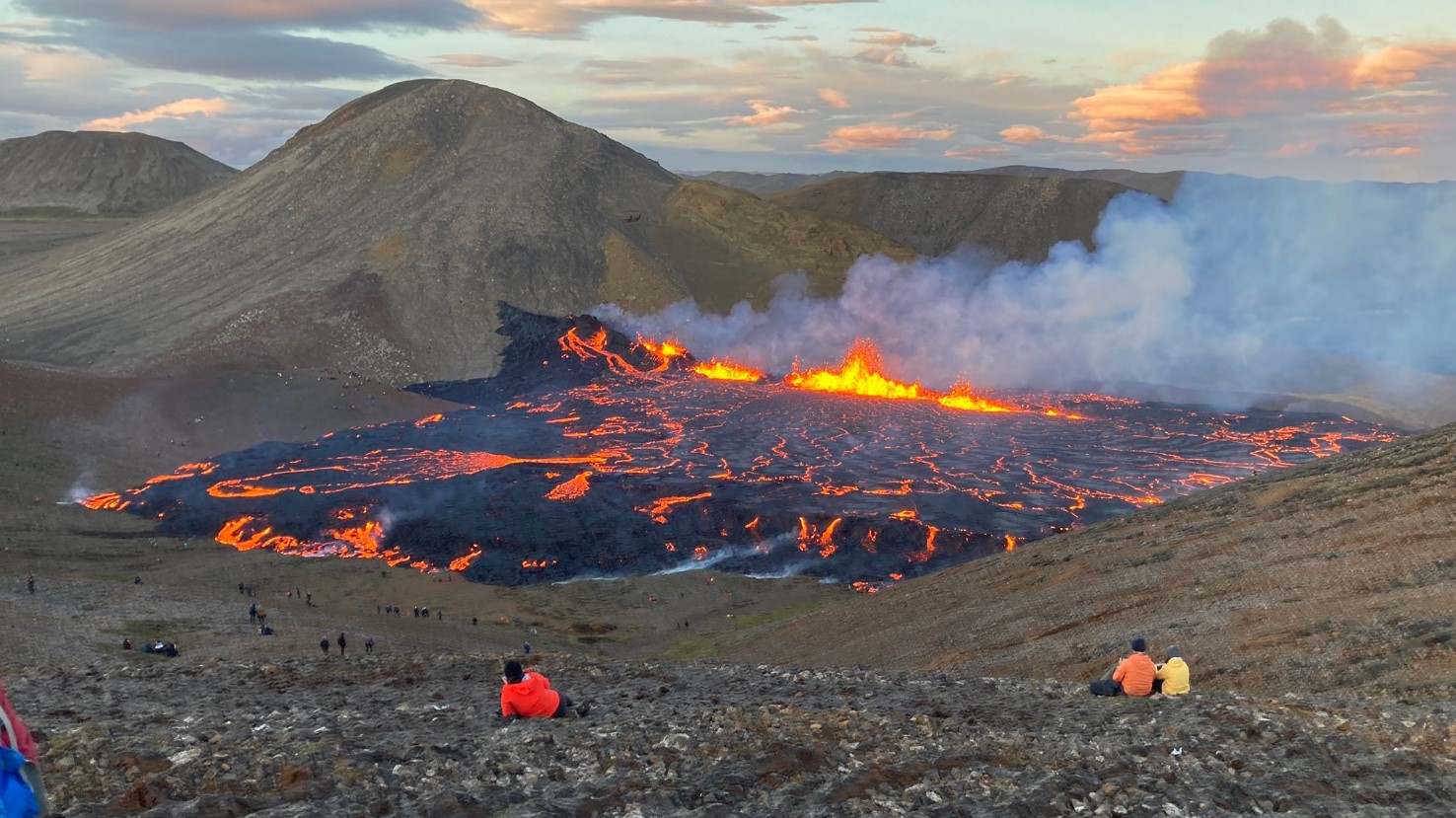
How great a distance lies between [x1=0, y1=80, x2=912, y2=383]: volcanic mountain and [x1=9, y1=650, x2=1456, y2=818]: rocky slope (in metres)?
78.9

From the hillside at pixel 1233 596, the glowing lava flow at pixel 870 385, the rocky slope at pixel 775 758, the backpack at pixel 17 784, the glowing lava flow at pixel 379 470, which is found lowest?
the glowing lava flow at pixel 379 470

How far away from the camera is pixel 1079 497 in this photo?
6059 centimetres

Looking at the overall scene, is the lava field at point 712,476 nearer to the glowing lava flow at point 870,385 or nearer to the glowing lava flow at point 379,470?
the glowing lava flow at point 379,470

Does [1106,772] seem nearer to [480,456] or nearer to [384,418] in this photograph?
[480,456]

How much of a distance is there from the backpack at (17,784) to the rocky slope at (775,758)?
4.02 meters

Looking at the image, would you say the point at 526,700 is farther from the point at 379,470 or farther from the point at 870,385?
the point at 870,385

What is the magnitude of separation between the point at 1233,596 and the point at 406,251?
307 ft

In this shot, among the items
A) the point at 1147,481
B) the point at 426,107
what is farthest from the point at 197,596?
the point at 426,107

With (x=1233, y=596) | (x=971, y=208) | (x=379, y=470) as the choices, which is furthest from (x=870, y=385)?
(x=1233, y=596)

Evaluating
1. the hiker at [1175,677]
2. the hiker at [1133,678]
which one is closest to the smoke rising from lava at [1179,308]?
the hiker at [1133,678]

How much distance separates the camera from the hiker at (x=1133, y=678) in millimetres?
15969

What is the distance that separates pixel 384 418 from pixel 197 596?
1529 inches

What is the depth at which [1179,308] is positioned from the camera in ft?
345

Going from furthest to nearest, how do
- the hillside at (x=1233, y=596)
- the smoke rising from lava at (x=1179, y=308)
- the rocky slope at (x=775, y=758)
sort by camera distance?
the smoke rising from lava at (x=1179, y=308)
the hillside at (x=1233, y=596)
the rocky slope at (x=775, y=758)
